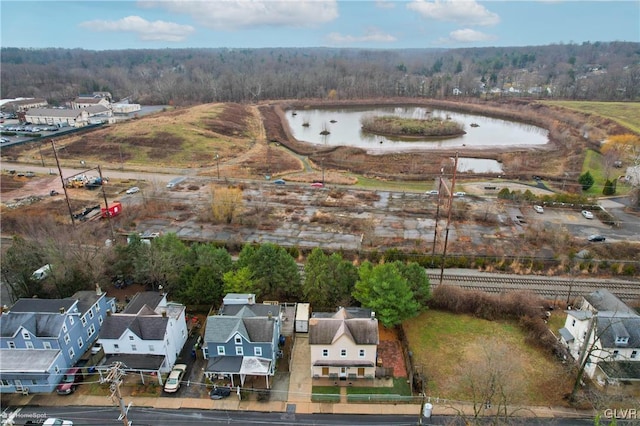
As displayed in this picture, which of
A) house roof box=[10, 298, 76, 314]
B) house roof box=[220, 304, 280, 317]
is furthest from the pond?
house roof box=[10, 298, 76, 314]

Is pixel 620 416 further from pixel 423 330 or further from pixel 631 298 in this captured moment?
pixel 631 298

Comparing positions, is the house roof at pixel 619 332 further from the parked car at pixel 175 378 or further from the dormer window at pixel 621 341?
the parked car at pixel 175 378

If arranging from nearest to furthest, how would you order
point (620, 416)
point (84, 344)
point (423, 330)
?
1. point (620, 416)
2. point (84, 344)
3. point (423, 330)

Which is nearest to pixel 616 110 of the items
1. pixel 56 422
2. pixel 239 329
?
pixel 239 329

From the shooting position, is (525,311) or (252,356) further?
(525,311)

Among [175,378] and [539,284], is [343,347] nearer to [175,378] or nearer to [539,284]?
[175,378]

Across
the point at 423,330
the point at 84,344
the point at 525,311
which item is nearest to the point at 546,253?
the point at 525,311
